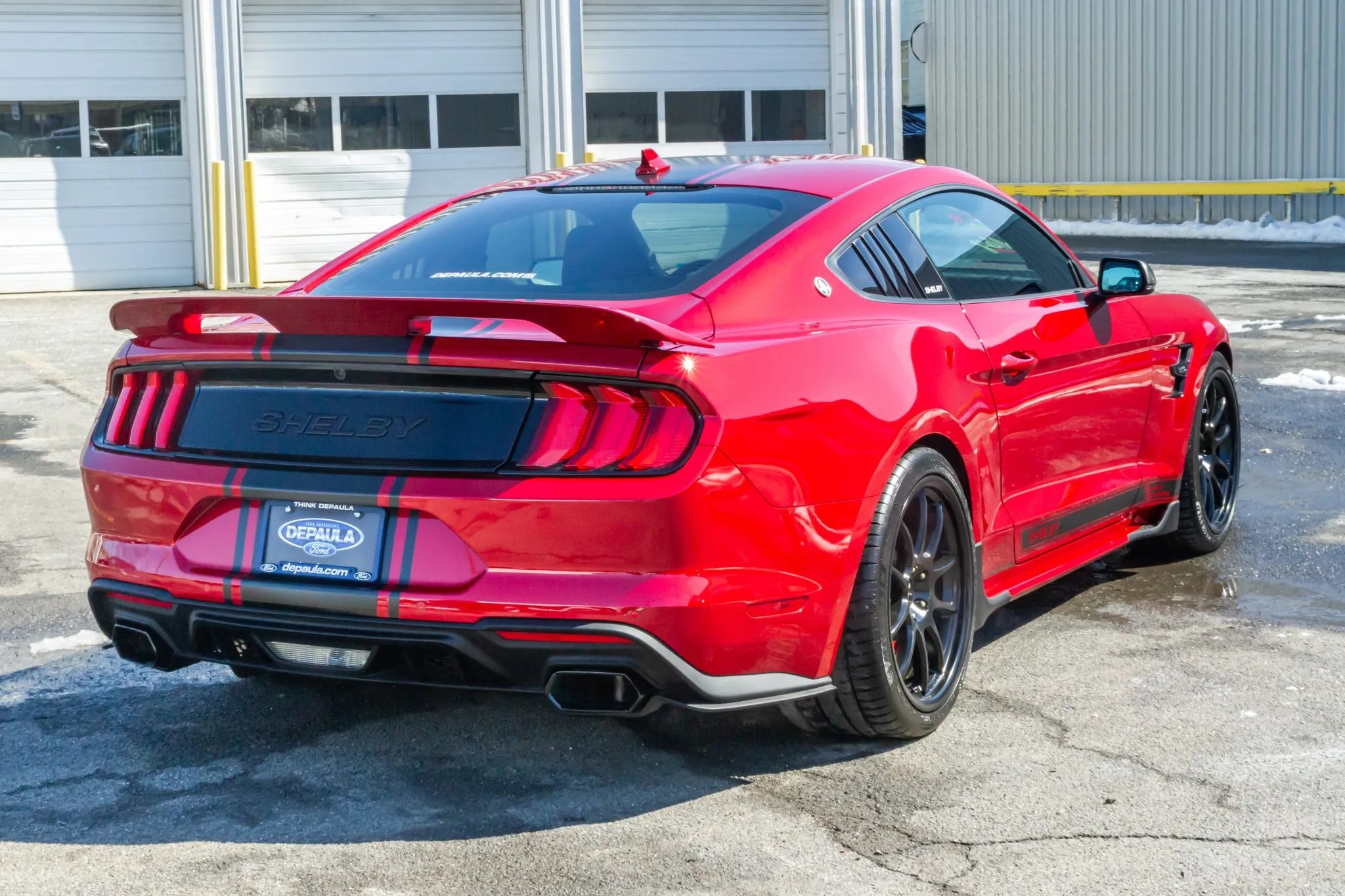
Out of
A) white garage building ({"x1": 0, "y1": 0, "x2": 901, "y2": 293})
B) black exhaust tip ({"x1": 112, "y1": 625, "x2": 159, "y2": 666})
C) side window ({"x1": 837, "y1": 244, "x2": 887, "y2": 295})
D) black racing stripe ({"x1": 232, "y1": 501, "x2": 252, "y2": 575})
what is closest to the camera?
black racing stripe ({"x1": 232, "y1": 501, "x2": 252, "y2": 575})

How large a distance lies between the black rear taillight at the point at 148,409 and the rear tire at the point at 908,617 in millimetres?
1616

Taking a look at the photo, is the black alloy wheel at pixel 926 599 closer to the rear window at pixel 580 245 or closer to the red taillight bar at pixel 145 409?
the rear window at pixel 580 245

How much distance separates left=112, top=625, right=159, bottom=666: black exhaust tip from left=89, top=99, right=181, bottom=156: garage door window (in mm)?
15775

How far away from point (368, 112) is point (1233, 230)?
43.2 feet

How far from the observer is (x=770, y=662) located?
362cm

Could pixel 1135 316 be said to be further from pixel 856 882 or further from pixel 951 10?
pixel 951 10

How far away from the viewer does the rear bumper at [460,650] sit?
134 inches

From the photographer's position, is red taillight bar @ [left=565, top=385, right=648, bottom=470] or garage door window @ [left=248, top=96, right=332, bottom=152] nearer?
red taillight bar @ [left=565, top=385, right=648, bottom=470]

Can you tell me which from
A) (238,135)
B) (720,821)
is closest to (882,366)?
(720,821)

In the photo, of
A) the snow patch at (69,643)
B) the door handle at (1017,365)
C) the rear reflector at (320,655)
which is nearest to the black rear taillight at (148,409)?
the rear reflector at (320,655)

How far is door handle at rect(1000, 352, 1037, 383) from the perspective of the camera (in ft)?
14.8

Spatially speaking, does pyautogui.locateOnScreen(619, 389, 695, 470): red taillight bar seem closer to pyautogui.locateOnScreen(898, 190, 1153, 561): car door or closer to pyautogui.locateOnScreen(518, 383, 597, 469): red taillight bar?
pyautogui.locateOnScreen(518, 383, 597, 469): red taillight bar

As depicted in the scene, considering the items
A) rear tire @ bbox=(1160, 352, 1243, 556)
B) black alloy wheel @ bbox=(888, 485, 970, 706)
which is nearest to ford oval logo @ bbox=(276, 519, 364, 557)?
black alloy wheel @ bbox=(888, 485, 970, 706)

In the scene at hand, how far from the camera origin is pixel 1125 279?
5254mm
